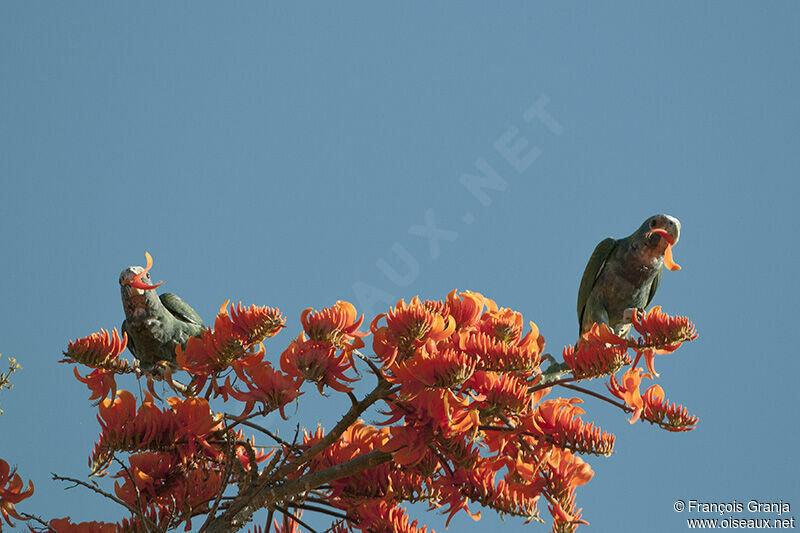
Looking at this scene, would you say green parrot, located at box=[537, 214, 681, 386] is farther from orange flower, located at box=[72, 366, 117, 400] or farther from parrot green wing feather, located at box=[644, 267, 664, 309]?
orange flower, located at box=[72, 366, 117, 400]

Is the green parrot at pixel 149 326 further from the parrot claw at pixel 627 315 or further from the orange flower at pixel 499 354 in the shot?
the parrot claw at pixel 627 315

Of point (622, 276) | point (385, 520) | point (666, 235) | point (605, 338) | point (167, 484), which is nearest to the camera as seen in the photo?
point (605, 338)

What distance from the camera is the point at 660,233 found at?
11.5 feet

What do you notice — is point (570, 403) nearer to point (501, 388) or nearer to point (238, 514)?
point (501, 388)

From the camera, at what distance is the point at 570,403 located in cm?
268

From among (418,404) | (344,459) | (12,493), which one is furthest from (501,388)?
(12,493)

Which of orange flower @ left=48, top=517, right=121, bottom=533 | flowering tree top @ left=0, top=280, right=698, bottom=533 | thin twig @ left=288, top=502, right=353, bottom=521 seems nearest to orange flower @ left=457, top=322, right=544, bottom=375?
flowering tree top @ left=0, top=280, right=698, bottom=533

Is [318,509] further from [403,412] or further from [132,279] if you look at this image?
[132,279]

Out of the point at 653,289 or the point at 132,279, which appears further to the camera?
the point at 653,289

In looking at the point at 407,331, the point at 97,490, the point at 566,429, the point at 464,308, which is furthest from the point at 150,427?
the point at 566,429

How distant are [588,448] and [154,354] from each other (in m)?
2.09

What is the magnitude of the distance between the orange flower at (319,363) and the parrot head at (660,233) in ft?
4.79

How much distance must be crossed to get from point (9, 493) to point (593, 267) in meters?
2.66

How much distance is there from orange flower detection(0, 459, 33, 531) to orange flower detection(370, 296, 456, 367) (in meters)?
1.43
